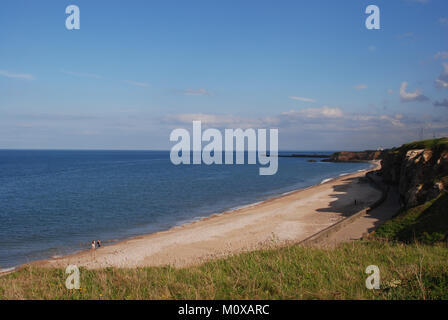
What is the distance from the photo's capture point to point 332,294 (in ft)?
21.0

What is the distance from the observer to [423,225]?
608 inches

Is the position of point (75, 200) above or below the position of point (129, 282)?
below

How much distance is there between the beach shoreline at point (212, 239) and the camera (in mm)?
19344

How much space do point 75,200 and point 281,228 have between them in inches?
1322

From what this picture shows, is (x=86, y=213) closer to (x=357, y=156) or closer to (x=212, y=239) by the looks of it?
(x=212, y=239)

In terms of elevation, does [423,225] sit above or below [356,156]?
below

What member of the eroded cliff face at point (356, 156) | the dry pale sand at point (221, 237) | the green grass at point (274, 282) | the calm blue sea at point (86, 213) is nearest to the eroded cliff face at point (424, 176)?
the dry pale sand at point (221, 237)

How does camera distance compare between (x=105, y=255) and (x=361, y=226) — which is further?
(x=361, y=226)

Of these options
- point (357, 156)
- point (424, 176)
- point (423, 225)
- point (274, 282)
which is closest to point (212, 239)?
point (423, 225)

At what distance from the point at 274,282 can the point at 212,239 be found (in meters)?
17.6

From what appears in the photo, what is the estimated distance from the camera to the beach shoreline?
19344mm
